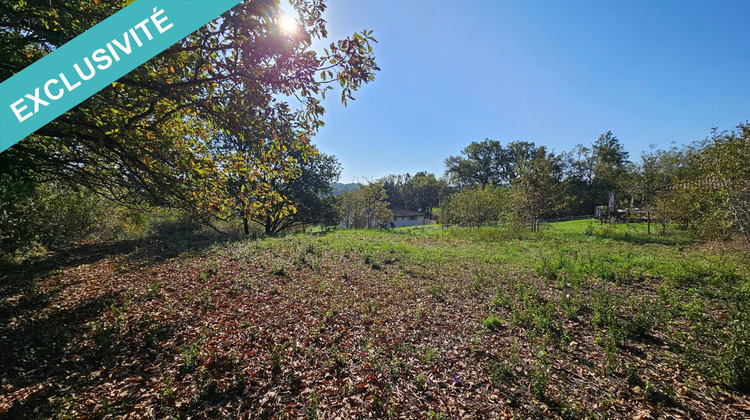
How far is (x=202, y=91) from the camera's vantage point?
4.07 metres

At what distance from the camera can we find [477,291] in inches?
296

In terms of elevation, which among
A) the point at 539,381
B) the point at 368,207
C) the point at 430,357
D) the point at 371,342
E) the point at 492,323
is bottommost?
the point at 368,207

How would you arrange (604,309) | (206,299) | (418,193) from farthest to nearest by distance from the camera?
(418,193) < (206,299) < (604,309)

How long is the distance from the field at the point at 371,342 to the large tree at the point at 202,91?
2648 mm

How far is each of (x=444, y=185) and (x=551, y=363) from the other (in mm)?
72759

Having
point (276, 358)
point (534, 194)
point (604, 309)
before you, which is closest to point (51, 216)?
point (276, 358)

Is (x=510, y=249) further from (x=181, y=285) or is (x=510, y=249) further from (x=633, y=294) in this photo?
(x=181, y=285)

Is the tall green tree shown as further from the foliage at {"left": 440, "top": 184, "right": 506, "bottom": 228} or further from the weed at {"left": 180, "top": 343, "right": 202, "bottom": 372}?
the weed at {"left": 180, "top": 343, "right": 202, "bottom": 372}

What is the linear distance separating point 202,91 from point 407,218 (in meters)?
60.7

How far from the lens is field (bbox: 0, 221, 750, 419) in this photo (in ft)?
11.2

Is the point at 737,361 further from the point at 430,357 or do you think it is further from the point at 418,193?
the point at 418,193

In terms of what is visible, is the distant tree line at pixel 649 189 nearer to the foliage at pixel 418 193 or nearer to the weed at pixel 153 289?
the weed at pixel 153 289

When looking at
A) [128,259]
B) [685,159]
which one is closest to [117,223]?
[128,259]

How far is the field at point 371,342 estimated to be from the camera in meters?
3.43
